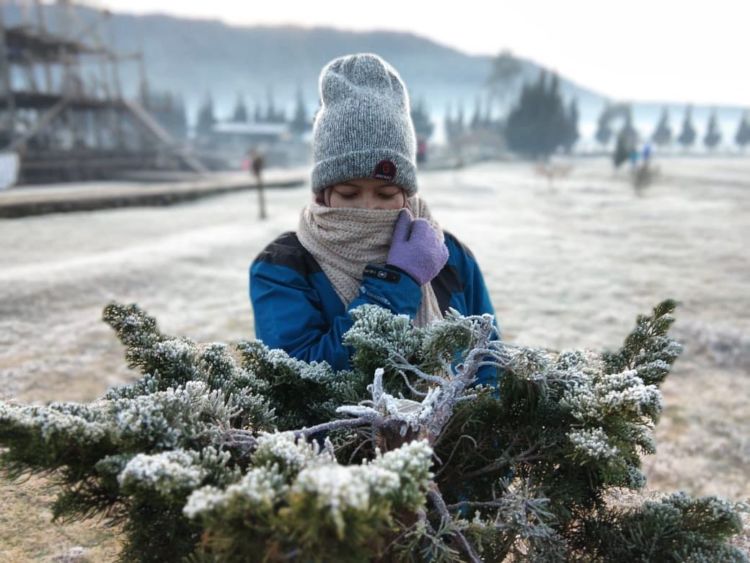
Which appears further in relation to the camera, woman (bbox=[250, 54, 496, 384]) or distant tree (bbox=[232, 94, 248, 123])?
distant tree (bbox=[232, 94, 248, 123])

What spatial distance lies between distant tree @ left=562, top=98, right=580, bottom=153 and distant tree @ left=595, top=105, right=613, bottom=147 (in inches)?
499

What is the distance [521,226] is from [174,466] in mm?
16682

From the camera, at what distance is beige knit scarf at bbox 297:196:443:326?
1774 mm

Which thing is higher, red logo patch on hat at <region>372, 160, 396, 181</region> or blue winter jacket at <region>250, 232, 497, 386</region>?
red logo patch on hat at <region>372, 160, 396, 181</region>

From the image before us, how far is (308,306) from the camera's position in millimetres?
1766

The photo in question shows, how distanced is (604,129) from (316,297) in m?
79.5

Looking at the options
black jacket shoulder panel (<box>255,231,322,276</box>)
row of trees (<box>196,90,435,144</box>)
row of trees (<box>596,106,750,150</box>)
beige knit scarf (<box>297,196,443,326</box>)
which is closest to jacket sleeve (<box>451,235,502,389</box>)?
beige knit scarf (<box>297,196,443,326</box>)

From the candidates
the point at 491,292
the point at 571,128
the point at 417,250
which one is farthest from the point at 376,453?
the point at 571,128

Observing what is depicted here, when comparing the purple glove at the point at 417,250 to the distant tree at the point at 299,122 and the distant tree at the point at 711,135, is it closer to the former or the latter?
the distant tree at the point at 299,122

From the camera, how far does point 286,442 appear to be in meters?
0.76

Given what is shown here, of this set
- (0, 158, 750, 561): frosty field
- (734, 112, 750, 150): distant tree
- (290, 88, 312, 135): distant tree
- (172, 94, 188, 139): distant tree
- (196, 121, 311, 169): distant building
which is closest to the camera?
(0, 158, 750, 561): frosty field

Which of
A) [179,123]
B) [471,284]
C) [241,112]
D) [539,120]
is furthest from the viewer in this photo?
[241,112]

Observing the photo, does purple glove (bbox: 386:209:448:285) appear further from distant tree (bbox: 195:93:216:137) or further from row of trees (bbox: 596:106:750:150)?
distant tree (bbox: 195:93:216:137)

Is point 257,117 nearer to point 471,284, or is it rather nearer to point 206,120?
point 206,120
